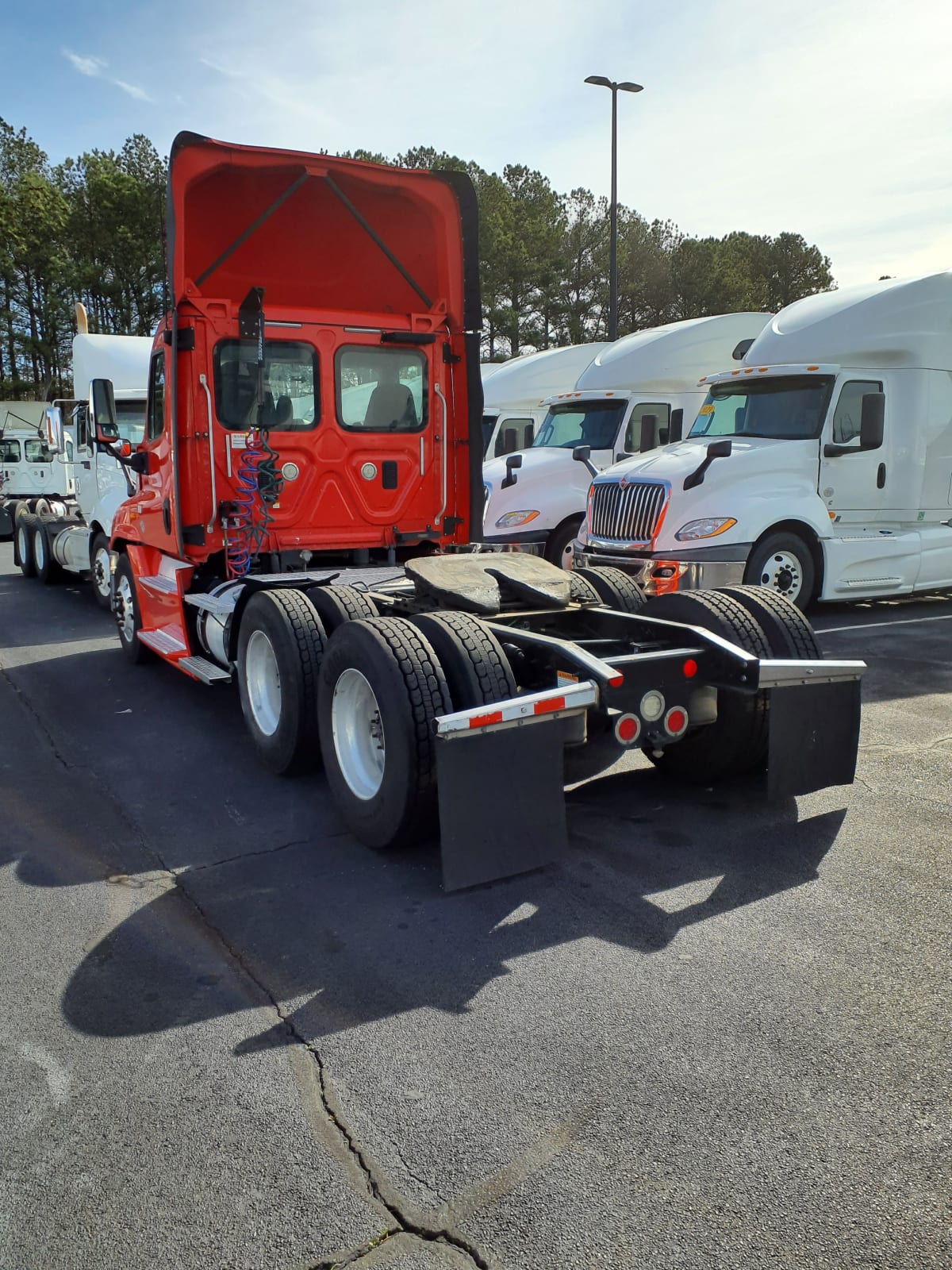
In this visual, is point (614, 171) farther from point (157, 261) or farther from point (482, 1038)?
point (157, 261)

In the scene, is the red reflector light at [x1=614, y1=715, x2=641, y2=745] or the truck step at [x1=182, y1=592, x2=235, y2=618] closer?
the red reflector light at [x1=614, y1=715, x2=641, y2=745]

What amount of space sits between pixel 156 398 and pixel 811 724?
540 centimetres

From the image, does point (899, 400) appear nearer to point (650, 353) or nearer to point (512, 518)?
point (650, 353)

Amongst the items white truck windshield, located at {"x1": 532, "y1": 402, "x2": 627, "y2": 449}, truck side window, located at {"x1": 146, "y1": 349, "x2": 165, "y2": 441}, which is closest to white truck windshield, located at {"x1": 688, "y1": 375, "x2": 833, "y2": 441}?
white truck windshield, located at {"x1": 532, "y1": 402, "x2": 627, "y2": 449}

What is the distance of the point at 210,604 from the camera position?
257 inches

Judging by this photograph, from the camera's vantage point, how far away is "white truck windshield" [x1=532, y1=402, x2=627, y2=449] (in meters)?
13.0

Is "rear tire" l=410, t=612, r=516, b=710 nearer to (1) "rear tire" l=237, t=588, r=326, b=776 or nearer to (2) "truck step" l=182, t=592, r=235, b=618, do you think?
(1) "rear tire" l=237, t=588, r=326, b=776

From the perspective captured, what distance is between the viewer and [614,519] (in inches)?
401

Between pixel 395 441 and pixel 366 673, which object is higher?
pixel 395 441

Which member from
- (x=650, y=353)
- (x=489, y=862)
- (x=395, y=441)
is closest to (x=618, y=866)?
(x=489, y=862)

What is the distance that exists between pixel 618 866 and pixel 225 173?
5.16m

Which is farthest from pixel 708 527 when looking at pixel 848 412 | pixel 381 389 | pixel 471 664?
pixel 471 664

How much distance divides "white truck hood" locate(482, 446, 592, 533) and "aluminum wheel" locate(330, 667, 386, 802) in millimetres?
7900

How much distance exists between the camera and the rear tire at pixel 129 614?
8.13m
